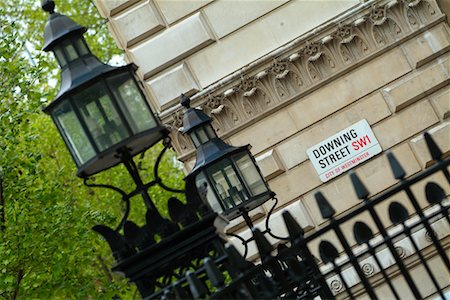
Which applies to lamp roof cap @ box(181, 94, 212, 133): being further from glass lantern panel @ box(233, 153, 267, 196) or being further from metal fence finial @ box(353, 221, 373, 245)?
metal fence finial @ box(353, 221, 373, 245)

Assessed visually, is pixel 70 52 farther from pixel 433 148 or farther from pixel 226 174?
pixel 226 174

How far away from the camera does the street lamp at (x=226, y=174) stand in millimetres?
13797

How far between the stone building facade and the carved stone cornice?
0.04ft

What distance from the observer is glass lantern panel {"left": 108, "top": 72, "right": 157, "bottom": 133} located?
850 cm

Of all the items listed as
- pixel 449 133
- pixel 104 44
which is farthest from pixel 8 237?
pixel 104 44

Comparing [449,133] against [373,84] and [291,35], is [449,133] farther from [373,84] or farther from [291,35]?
[291,35]

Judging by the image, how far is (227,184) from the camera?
13.8 meters

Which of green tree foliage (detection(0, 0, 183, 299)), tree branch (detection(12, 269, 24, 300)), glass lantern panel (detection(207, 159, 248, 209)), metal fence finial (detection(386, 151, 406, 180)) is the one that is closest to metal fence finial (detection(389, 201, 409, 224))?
metal fence finial (detection(386, 151, 406, 180))

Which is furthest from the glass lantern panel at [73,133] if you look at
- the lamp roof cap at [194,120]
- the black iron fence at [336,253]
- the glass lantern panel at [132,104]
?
the lamp roof cap at [194,120]

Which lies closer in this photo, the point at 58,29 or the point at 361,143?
the point at 58,29

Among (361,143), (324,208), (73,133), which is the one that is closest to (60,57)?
(73,133)

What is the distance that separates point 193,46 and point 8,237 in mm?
3935

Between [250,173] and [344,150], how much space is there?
13.6 feet

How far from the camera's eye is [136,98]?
28.4 feet
